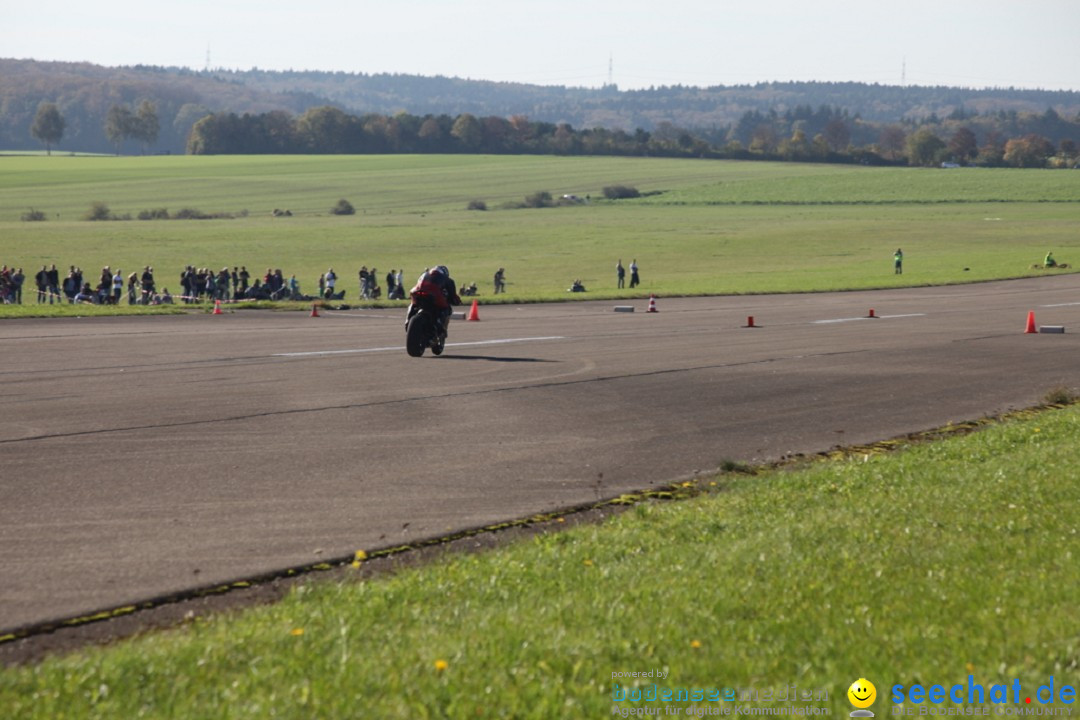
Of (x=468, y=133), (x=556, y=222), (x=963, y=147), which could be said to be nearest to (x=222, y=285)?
(x=556, y=222)

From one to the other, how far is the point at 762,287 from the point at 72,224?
61987 mm

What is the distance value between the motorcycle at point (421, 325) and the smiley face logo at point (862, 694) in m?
14.8

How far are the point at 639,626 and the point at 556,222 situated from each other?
304 feet

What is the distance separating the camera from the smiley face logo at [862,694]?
5195 millimetres

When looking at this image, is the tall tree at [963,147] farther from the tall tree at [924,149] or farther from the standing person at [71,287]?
the standing person at [71,287]

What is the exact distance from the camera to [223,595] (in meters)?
7.04

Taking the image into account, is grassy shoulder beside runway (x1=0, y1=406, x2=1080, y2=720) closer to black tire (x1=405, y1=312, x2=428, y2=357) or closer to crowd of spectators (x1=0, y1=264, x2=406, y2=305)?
black tire (x1=405, y1=312, x2=428, y2=357)

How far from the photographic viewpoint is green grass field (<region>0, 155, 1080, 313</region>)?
64.0m

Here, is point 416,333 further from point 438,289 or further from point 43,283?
point 43,283

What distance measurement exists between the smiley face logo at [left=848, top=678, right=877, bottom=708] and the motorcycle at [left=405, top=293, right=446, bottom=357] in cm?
1478

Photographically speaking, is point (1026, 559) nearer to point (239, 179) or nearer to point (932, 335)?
point (932, 335)

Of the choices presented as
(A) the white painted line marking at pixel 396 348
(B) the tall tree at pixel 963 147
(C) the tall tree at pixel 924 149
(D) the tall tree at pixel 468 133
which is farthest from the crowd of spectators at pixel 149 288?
(B) the tall tree at pixel 963 147

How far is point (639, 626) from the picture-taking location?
622cm

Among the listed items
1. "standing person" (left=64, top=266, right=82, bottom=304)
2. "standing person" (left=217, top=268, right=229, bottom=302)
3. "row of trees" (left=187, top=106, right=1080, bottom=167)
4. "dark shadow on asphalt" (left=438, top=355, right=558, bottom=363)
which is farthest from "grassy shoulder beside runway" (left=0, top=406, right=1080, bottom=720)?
"row of trees" (left=187, top=106, right=1080, bottom=167)
